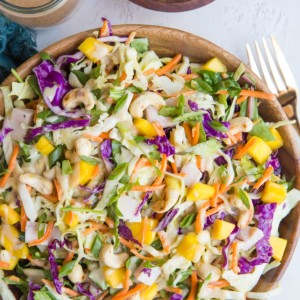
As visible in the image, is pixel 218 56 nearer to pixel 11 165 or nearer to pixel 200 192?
pixel 200 192

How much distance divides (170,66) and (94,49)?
0.25 meters

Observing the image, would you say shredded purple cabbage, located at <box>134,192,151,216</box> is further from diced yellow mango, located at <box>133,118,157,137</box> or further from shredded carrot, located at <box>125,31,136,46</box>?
shredded carrot, located at <box>125,31,136,46</box>

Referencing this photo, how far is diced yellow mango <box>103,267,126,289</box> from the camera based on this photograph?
184 centimetres

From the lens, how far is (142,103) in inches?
71.1

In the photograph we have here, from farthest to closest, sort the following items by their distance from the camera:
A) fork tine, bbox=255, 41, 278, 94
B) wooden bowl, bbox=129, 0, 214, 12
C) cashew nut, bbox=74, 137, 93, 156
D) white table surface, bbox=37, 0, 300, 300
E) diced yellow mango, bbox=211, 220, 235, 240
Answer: white table surface, bbox=37, 0, 300, 300 → fork tine, bbox=255, 41, 278, 94 → wooden bowl, bbox=129, 0, 214, 12 → diced yellow mango, bbox=211, 220, 235, 240 → cashew nut, bbox=74, 137, 93, 156

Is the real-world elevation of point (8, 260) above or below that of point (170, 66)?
below

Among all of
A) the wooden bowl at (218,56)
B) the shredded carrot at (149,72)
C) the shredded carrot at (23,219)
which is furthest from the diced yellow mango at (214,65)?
the shredded carrot at (23,219)

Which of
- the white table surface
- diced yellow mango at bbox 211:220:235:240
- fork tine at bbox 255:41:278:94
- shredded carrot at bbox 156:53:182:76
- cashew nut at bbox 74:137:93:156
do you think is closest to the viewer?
cashew nut at bbox 74:137:93:156

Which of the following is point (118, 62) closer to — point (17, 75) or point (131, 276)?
point (17, 75)

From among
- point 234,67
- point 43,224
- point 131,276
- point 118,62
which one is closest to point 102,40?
point 118,62

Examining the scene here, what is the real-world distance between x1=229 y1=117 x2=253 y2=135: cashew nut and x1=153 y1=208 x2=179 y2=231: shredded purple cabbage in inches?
12.2

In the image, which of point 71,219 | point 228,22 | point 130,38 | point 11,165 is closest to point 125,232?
point 71,219

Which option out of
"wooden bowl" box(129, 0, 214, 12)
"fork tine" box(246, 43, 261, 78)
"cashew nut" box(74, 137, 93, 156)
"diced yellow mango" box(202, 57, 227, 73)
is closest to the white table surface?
"fork tine" box(246, 43, 261, 78)

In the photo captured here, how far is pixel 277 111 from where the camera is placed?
2.01m
